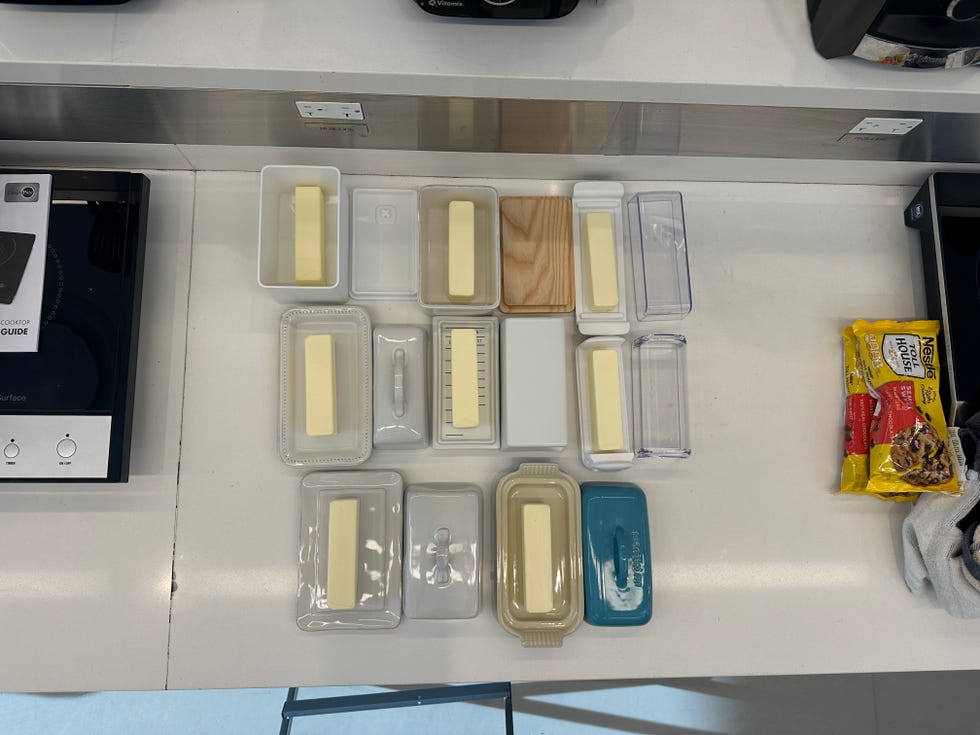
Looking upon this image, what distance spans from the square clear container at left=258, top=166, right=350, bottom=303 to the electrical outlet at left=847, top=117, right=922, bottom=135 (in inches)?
29.5

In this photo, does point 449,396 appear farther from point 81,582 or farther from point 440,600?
point 81,582

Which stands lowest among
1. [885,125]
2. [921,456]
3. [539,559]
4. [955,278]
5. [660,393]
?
[539,559]

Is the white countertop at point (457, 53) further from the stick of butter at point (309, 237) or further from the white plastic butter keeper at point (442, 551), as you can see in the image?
the white plastic butter keeper at point (442, 551)

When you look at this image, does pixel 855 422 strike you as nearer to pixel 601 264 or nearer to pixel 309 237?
pixel 601 264

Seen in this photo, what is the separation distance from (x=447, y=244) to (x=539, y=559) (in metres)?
0.51

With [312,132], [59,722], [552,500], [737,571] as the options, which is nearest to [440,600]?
[552,500]

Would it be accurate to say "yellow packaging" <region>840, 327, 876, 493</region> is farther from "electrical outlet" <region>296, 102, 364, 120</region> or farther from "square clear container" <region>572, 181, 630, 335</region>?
"electrical outlet" <region>296, 102, 364, 120</region>

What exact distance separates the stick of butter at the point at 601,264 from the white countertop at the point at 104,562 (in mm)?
652

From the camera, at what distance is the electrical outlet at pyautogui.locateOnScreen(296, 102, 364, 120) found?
81cm

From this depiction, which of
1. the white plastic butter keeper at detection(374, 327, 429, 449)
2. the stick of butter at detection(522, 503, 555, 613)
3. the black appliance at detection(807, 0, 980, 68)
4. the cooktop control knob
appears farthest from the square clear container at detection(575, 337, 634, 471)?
the cooktop control knob

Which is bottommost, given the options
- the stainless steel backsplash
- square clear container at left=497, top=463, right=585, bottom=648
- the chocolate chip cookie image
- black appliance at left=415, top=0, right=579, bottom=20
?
square clear container at left=497, top=463, right=585, bottom=648

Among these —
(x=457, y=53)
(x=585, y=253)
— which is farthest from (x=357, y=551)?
(x=457, y=53)

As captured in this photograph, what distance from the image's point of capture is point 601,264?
3.16 ft

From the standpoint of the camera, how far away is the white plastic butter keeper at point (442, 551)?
914 millimetres
